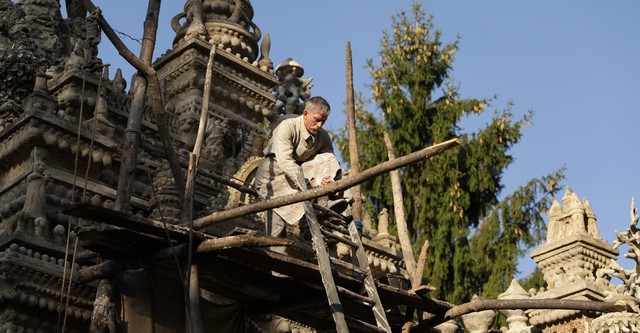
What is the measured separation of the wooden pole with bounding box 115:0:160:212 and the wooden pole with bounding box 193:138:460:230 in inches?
41.1

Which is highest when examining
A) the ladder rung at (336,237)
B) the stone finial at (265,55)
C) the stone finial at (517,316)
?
the stone finial at (265,55)

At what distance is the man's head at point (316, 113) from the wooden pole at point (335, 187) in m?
1.92

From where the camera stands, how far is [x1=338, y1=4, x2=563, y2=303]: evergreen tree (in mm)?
27828

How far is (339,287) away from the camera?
1077 cm

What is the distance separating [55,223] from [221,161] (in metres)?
5.10

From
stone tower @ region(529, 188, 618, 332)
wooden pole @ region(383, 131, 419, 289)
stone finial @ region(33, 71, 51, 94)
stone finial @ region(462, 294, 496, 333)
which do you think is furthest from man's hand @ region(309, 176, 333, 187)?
stone tower @ region(529, 188, 618, 332)

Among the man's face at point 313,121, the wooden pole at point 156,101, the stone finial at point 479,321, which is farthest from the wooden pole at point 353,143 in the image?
the stone finial at point 479,321

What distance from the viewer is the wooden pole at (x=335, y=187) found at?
9.72 metres

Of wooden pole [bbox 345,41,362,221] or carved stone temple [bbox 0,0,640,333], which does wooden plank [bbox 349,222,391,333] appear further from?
wooden pole [bbox 345,41,362,221]

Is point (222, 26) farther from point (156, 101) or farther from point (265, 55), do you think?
point (156, 101)

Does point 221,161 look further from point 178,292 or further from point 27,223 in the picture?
point 178,292

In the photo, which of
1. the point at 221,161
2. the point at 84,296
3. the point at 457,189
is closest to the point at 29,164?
the point at 84,296

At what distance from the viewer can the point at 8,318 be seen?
13.0 m

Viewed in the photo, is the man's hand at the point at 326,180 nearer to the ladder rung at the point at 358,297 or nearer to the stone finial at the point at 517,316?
the ladder rung at the point at 358,297
